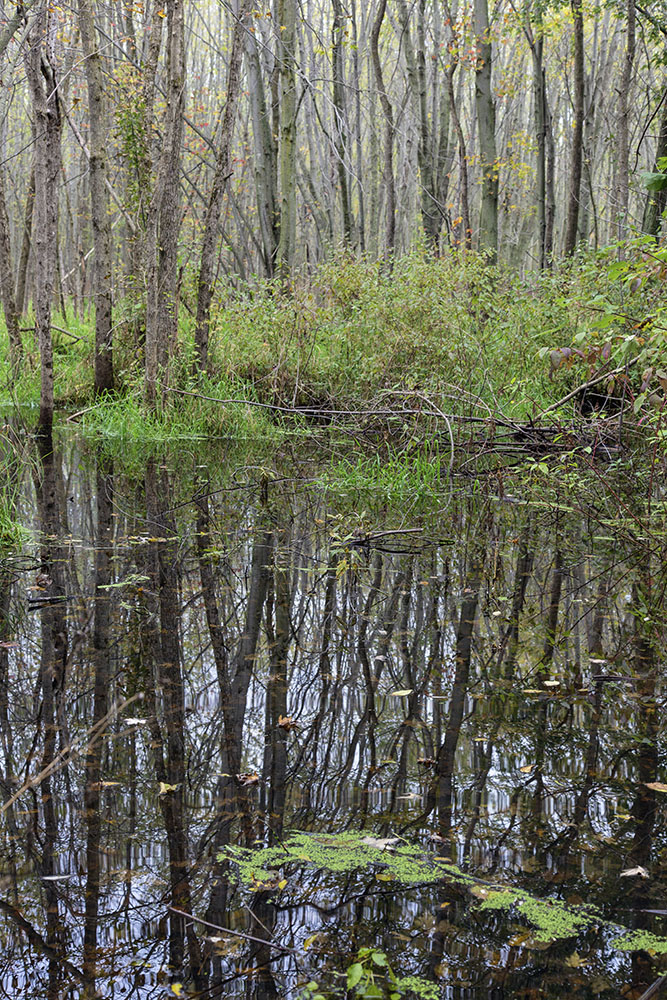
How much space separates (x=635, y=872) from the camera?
2.23 meters

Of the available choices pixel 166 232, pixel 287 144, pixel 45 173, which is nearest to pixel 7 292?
pixel 166 232

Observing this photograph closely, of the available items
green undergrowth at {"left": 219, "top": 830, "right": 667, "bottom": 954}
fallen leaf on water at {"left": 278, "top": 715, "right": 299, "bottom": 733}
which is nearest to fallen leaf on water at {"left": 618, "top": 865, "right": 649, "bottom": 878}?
green undergrowth at {"left": 219, "top": 830, "right": 667, "bottom": 954}

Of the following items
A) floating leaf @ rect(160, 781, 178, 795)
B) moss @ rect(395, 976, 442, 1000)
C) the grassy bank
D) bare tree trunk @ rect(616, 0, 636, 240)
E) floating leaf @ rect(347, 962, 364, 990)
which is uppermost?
bare tree trunk @ rect(616, 0, 636, 240)

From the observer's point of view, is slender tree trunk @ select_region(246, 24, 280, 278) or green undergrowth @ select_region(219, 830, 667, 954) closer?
green undergrowth @ select_region(219, 830, 667, 954)

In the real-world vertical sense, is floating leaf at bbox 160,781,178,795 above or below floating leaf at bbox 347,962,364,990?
below

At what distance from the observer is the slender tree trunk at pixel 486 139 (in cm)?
1365

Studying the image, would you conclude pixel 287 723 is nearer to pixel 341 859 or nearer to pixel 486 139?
pixel 341 859

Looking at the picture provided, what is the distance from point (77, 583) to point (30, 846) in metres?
2.44

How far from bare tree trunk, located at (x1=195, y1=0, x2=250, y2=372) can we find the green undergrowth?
8062 mm

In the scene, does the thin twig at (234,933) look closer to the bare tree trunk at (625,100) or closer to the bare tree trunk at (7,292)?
the bare tree trunk at (7,292)

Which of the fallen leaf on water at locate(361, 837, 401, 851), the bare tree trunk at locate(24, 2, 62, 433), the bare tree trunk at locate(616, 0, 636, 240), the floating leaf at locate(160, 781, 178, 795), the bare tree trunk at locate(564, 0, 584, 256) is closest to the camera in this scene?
the fallen leaf on water at locate(361, 837, 401, 851)

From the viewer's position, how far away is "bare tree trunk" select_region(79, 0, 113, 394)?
9883 millimetres

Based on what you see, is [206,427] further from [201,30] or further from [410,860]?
[201,30]

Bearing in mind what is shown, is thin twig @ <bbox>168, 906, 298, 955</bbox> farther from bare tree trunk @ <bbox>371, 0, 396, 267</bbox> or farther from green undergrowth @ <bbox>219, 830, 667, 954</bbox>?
bare tree trunk @ <bbox>371, 0, 396, 267</bbox>
